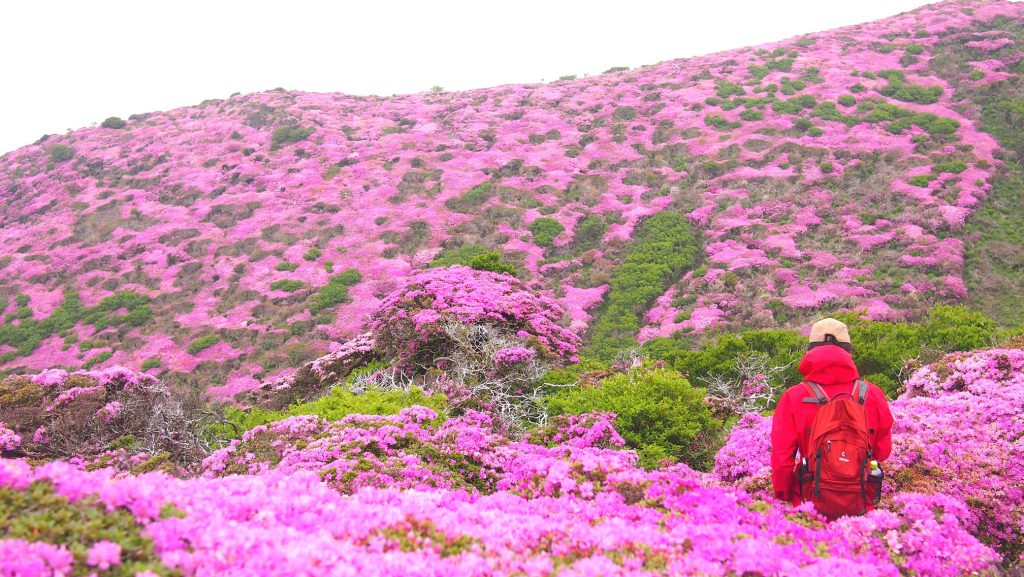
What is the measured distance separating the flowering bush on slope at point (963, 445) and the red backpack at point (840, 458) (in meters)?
1.24

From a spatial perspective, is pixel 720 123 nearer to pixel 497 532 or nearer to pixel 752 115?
pixel 752 115

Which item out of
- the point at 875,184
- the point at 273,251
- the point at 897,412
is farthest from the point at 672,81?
the point at 897,412

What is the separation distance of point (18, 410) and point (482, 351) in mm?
8665

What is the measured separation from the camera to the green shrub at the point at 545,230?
24.6 m

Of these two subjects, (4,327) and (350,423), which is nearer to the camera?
(350,423)

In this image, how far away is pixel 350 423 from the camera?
844cm

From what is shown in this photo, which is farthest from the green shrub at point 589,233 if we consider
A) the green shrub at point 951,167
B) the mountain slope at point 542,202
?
the green shrub at point 951,167

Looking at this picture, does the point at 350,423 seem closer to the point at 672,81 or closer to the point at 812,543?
the point at 812,543

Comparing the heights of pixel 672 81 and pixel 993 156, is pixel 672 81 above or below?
above

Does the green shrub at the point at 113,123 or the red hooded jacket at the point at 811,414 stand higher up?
the green shrub at the point at 113,123

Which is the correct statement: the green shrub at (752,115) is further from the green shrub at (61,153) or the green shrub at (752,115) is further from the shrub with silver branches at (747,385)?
the green shrub at (61,153)

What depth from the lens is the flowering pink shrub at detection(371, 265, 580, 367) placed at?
13.4 meters

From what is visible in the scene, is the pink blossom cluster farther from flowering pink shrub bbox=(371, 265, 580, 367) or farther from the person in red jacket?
the person in red jacket

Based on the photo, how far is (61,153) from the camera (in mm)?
34438
